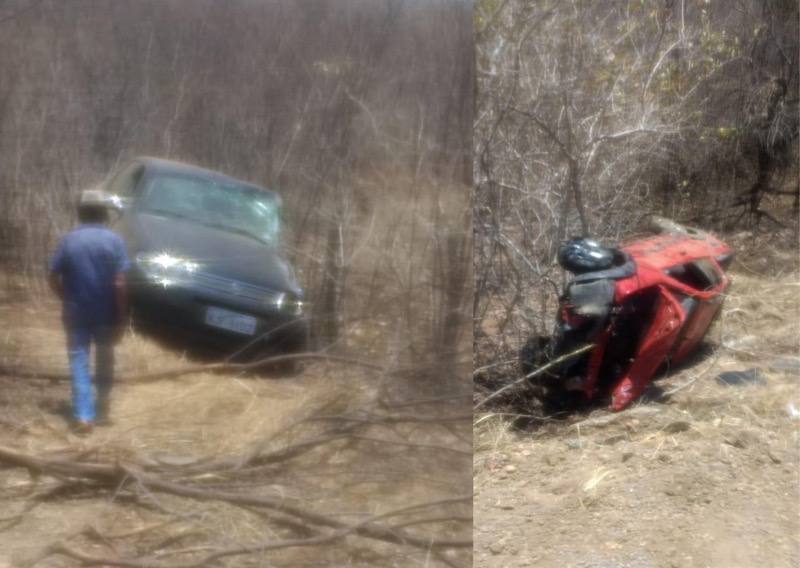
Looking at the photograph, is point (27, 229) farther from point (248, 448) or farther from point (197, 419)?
point (248, 448)

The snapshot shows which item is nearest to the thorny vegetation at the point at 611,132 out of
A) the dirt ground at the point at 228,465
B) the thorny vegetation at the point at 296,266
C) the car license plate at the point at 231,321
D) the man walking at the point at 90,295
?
the thorny vegetation at the point at 296,266

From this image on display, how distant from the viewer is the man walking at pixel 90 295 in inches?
80.0

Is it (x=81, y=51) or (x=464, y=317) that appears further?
(x=464, y=317)

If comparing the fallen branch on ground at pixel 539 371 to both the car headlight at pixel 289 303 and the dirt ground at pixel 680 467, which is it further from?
the car headlight at pixel 289 303

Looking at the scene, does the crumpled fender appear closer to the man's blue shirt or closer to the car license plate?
the car license plate

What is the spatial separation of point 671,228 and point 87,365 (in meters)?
2.75

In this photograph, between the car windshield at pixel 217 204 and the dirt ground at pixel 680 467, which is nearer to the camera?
the car windshield at pixel 217 204

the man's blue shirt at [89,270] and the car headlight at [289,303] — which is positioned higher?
the man's blue shirt at [89,270]

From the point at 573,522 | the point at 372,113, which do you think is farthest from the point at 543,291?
the point at 372,113

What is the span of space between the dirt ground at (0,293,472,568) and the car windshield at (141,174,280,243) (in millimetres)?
326

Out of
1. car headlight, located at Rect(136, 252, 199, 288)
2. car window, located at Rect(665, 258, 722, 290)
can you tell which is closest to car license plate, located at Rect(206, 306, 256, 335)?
car headlight, located at Rect(136, 252, 199, 288)

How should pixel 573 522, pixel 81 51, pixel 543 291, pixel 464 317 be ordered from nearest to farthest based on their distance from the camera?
pixel 81 51, pixel 464 317, pixel 573 522, pixel 543 291

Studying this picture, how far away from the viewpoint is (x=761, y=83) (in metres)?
4.12

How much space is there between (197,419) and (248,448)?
0.52 feet
